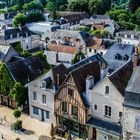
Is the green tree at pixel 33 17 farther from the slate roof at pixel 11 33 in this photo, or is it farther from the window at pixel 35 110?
the window at pixel 35 110

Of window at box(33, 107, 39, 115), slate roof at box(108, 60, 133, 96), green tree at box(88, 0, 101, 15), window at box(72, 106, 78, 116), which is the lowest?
window at box(33, 107, 39, 115)

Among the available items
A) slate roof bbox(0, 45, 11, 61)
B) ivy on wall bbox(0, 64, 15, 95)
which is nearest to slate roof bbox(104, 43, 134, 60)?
slate roof bbox(0, 45, 11, 61)

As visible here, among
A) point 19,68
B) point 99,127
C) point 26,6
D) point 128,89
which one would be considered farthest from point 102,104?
point 26,6

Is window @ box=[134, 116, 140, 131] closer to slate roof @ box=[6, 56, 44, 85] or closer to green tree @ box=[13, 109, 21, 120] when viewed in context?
green tree @ box=[13, 109, 21, 120]

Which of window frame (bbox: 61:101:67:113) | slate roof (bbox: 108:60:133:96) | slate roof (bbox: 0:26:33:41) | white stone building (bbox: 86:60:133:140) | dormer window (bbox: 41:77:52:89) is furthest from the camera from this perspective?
slate roof (bbox: 0:26:33:41)

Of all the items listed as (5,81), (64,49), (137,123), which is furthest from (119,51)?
(137,123)

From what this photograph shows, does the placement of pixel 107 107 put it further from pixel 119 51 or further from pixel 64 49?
pixel 64 49

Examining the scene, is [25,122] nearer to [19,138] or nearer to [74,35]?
[19,138]

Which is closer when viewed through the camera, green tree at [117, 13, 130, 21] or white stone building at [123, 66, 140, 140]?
white stone building at [123, 66, 140, 140]
